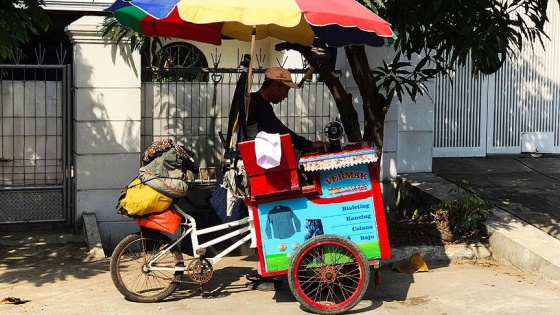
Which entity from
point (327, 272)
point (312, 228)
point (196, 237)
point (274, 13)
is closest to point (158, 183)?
point (196, 237)

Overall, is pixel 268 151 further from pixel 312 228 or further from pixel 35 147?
pixel 35 147

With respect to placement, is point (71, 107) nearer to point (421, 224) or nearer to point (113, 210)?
point (113, 210)

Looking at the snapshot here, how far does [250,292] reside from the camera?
7305mm

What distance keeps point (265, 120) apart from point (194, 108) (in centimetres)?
246

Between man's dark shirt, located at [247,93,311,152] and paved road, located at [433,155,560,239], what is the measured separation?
9.82ft

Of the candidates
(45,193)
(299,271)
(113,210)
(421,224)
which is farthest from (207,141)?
(299,271)

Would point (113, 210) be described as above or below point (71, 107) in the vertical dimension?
below

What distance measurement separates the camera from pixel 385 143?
9.98m

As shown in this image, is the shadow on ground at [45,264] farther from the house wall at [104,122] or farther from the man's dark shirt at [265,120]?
the man's dark shirt at [265,120]

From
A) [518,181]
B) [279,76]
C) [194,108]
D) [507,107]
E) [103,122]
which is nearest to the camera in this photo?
[279,76]

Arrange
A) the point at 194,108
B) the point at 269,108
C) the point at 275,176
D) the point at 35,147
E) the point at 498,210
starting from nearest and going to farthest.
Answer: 1. the point at 275,176
2. the point at 269,108
3. the point at 498,210
4. the point at 35,147
5. the point at 194,108

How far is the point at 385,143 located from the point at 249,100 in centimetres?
342

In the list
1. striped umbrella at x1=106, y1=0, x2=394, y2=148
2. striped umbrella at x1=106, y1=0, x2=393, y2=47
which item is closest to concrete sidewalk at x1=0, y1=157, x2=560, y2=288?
striped umbrella at x1=106, y1=0, x2=394, y2=148

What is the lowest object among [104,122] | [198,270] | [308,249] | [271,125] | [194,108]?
[198,270]
